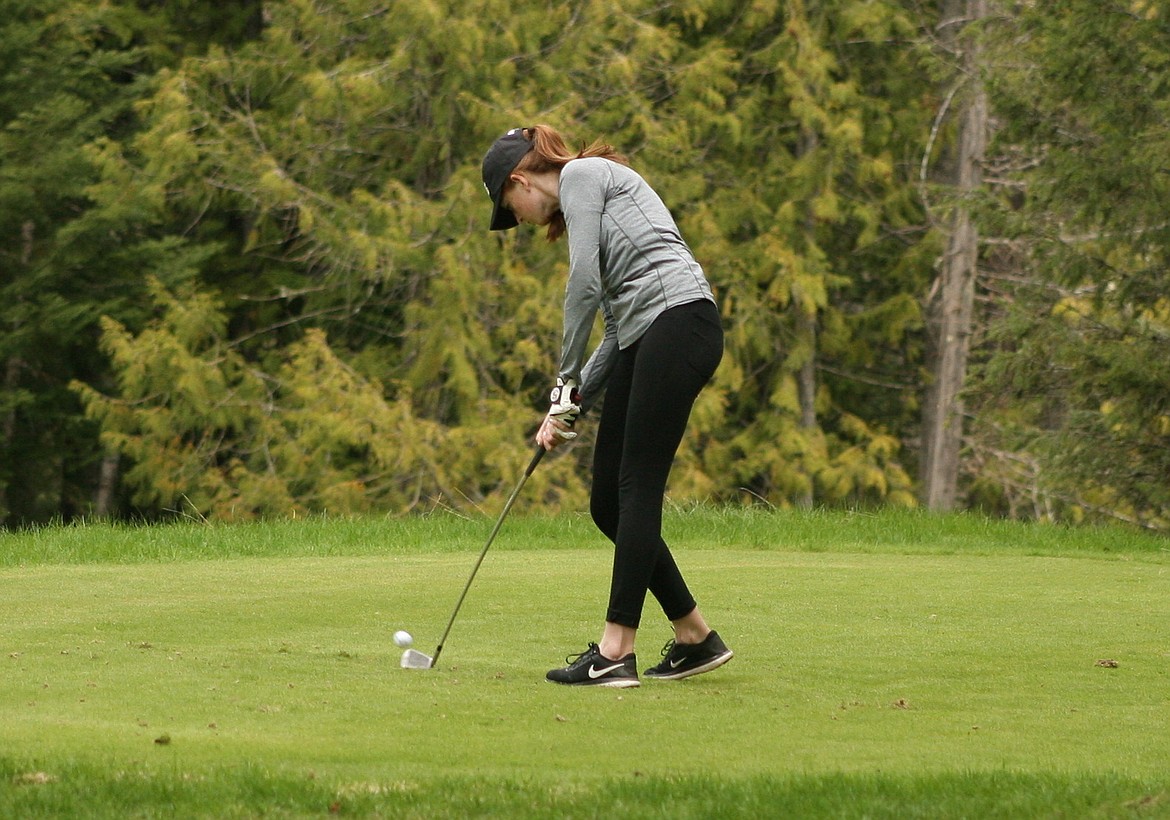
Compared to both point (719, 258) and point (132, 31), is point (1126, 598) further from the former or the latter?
point (132, 31)

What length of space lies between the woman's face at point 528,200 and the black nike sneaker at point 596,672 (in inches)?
48.8

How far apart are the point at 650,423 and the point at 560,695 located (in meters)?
0.83

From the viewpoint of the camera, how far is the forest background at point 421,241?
→ 19547 millimetres

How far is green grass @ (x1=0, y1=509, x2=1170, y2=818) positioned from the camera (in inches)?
135

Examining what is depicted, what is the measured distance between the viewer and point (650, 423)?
484cm

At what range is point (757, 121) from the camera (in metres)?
23.5

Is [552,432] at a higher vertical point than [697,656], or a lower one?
higher

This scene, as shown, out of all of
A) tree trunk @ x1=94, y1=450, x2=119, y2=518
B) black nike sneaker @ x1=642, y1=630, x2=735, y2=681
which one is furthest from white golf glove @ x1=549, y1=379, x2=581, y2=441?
tree trunk @ x1=94, y1=450, x2=119, y2=518

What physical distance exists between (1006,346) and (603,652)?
52.3 feet

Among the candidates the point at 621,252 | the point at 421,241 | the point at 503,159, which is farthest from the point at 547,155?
the point at 421,241

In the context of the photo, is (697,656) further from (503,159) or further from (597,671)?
(503,159)

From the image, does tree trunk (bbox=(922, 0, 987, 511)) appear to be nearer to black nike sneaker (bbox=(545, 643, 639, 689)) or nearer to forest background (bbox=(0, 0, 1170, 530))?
forest background (bbox=(0, 0, 1170, 530))

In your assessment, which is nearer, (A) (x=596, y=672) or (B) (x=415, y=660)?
(A) (x=596, y=672)

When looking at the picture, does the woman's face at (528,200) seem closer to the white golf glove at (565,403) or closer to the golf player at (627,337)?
the golf player at (627,337)
